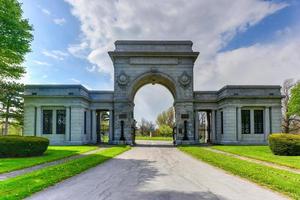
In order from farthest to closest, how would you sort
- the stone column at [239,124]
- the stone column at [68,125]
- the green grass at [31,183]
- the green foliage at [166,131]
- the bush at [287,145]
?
1. the green foliage at [166,131]
2. the stone column at [239,124]
3. the stone column at [68,125]
4. the bush at [287,145]
5. the green grass at [31,183]

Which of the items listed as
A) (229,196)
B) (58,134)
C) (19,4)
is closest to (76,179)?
(229,196)

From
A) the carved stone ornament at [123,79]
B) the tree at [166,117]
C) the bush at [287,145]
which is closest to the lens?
the bush at [287,145]

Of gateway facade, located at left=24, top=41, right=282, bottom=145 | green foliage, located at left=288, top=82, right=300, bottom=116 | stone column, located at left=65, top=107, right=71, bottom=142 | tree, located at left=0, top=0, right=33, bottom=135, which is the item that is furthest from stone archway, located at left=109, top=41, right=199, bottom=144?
green foliage, located at left=288, top=82, right=300, bottom=116

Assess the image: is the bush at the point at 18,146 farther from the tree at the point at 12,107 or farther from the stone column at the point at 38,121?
the tree at the point at 12,107

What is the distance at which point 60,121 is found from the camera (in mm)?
31688

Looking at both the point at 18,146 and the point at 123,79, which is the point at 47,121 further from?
the point at 18,146

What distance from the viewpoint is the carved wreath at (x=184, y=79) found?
111ft

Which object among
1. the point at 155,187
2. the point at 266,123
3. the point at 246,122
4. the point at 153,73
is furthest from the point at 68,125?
the point at 155,187

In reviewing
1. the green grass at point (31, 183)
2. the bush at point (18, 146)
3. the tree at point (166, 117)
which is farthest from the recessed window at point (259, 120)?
the tree at point (166, 117)

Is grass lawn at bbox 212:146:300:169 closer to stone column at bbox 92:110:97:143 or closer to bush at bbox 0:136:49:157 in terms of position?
bush at bbox 0:136:49:157

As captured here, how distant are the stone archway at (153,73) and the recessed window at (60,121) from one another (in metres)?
5.78

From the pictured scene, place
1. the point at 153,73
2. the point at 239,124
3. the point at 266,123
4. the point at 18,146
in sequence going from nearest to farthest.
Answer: the point at 18,146
the point at 239,124
the point at 266,123
the point at 153,73

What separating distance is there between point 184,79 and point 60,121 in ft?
49.4

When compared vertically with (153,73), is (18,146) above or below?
below
